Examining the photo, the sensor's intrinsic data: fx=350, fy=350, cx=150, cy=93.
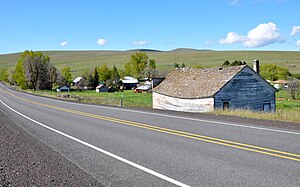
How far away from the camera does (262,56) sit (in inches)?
6978

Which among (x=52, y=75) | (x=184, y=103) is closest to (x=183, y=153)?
(x=184, y=103)

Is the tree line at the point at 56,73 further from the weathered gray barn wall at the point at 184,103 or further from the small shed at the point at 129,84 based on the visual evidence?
the weathered gray barn wall at the point at 184,103

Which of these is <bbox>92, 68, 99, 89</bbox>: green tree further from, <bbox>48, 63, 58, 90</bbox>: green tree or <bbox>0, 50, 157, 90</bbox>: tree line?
<bbox>48, 63, 58, 90</bbox>: green tree

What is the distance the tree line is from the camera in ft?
303

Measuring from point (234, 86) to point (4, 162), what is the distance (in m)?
Result: 23.1

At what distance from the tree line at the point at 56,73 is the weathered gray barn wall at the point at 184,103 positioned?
2575 inches

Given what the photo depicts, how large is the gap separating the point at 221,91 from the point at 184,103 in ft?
12.5

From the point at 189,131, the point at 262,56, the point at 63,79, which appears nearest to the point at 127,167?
the point at 189,131

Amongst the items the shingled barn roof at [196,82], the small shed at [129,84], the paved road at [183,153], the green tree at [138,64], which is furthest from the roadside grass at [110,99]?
the green tree at [138,64]

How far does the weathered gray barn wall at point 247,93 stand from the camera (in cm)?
2834

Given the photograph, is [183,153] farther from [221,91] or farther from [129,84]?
[129,84]

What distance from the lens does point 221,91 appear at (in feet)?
92.0

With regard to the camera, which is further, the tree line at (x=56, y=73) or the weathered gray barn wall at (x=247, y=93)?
the tree line at (x=56, y=73)

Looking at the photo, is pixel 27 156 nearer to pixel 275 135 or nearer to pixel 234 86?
pixel 275 135
